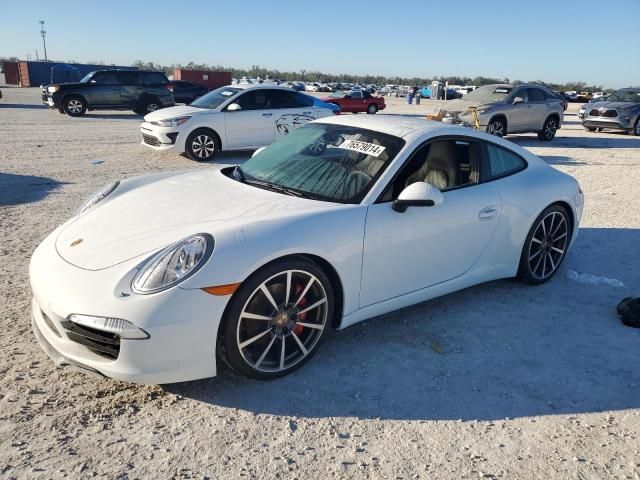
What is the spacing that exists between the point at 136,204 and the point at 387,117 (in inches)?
82.1

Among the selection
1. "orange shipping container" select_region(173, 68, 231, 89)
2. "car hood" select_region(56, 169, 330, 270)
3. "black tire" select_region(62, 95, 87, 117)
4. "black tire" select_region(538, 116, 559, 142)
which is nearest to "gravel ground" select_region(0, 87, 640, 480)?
"car hood" select_region(56, 169, 330, 270)

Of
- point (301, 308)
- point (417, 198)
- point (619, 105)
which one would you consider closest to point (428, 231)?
point (417, 198)

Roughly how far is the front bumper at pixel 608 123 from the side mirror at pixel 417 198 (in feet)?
57.7

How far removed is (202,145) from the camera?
10.4 metres

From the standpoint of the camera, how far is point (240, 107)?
421 inches

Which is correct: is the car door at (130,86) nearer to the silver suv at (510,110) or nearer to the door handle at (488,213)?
the silver suv at (510,110)

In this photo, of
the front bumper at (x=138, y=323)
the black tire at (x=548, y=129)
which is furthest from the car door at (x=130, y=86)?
the front bumper at (x=138, y=323)

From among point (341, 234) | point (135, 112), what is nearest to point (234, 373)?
point (341, 234)

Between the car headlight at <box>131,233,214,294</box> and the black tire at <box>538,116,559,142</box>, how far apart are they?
49.2 ft

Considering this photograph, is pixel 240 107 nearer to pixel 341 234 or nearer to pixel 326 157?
pixel 326 157

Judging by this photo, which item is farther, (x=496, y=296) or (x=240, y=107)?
(x=240, y=107)

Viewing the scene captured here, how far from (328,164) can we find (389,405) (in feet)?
5.52

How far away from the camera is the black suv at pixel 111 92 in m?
19.4

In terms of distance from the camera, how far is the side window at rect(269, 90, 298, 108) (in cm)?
1104
